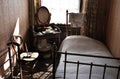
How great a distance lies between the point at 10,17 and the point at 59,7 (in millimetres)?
1698

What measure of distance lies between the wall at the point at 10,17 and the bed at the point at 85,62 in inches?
42.3

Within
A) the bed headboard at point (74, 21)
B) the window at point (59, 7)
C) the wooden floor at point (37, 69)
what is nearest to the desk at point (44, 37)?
the wooden floor at point (37, 69)

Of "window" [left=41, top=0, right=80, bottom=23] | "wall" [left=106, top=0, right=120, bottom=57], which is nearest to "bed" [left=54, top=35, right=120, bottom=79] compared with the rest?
"wall" [left=106, top=0, right=120, bottom=57]

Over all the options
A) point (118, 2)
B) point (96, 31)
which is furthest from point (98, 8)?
point (118, 2)

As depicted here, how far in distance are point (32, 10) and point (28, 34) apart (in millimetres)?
655

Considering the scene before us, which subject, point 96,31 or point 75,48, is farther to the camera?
point 96,31

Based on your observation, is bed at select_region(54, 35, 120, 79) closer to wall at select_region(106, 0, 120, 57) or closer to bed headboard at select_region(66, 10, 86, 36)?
wall at select_region(106, 0, 120, 57)

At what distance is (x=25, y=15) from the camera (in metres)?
4.01

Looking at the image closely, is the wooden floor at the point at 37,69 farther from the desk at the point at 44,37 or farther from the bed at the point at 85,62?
the bed at the point at 85,62

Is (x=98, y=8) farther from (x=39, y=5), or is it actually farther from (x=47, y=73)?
(x=47, y=73)

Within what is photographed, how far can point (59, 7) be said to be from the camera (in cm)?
441

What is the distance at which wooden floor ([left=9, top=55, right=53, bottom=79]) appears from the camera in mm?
3306

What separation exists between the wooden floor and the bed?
70 centimetres

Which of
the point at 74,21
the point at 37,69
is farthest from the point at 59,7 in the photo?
the point at 37,69
